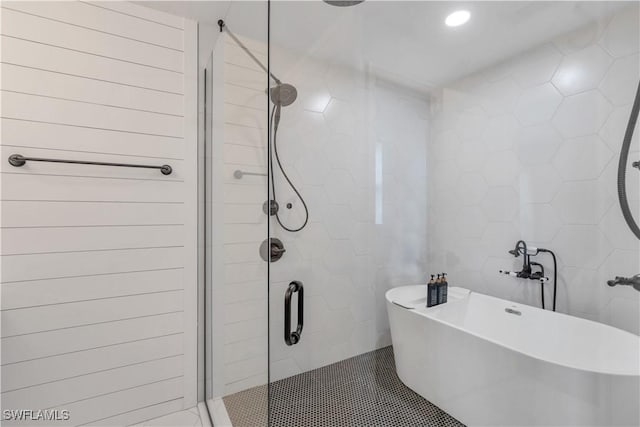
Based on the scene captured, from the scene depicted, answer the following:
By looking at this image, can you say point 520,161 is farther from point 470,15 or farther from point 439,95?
point 470,15

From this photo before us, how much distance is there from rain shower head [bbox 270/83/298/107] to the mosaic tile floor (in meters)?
0.88

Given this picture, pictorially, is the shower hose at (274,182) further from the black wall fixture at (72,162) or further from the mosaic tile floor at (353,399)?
the black wall fixture at (72,162)

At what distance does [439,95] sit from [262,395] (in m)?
1.11

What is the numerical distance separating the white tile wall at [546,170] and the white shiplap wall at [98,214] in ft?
4.77

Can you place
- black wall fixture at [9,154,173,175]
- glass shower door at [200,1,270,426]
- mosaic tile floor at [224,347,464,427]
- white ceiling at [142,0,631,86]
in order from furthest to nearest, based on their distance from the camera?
black wall fixture at [9,154,173,175] < glass shower door at [200,1,270,426] < mosaic tile floor at [224,347,464,427] < white ceiling at [142,0,631,86]

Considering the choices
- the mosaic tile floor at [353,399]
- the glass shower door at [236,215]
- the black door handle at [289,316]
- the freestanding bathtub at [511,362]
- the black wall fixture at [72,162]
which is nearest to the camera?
the freestanding bathtub at [511,362]

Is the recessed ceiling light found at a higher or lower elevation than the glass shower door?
higher

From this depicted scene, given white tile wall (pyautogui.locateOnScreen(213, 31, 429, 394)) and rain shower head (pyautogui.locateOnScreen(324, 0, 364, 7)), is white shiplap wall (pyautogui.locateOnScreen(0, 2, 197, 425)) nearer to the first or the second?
white tile wall (pyautogui.locateOnScreen(213, 31, 429, 394))

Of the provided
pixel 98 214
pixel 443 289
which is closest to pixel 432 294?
pixel 443 289

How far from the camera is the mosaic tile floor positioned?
0.84 m

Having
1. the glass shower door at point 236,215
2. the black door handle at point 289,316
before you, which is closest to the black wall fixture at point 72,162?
the glass shower door at point 236,215

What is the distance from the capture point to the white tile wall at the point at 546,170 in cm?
57

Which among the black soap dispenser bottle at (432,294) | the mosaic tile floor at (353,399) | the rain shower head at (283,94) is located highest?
the rain shower head at (283,94)

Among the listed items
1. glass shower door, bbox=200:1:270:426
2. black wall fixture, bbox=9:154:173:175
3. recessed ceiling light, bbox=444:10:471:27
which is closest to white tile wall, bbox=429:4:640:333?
recessed ceiling light, bbox=444:10:471:27
